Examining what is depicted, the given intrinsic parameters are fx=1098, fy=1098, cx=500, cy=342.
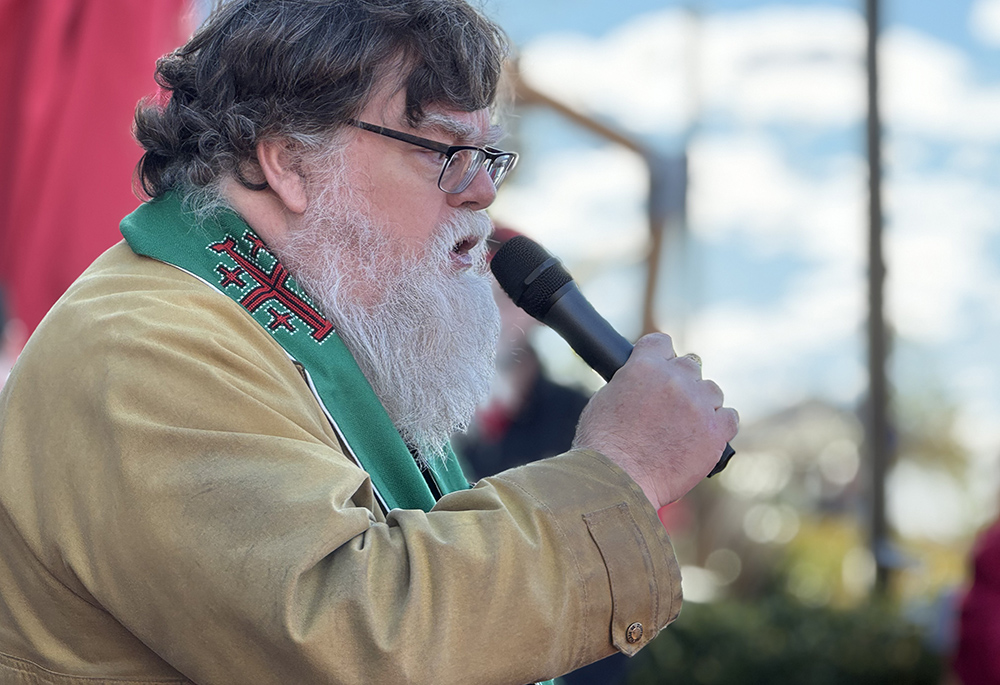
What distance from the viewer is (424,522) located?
1296mm

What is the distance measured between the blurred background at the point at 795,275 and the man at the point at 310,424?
2.85m

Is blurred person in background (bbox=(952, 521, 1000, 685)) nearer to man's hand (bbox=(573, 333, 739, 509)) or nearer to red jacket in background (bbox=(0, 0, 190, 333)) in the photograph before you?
man's hand (bbox=(573, 333, 739, 509))

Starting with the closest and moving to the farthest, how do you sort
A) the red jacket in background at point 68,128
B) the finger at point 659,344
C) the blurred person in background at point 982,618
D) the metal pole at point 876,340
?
1. the finger at point 659,344
2. the red jacket in background at point 68,128
3. the blurred person in background at point 982,618
4. the metal pole at point 876,340

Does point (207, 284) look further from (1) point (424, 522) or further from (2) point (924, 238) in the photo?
(2) point (924, 238)

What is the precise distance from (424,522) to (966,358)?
17.0 ft

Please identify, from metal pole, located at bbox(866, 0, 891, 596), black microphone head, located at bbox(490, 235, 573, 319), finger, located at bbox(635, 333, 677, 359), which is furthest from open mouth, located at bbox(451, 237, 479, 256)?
metal pole, located at bbox(866, 0, 891, 596)

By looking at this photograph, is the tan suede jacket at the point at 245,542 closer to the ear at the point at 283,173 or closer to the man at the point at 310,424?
the man at the point at 310,424

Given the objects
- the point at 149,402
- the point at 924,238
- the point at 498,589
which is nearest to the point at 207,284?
the point at 149,402

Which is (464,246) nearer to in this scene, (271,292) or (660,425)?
(271,292)

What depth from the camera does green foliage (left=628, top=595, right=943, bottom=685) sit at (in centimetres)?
530

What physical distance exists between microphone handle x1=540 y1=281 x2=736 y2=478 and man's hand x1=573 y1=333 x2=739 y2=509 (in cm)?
11

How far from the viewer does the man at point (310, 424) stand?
1242 millimetres

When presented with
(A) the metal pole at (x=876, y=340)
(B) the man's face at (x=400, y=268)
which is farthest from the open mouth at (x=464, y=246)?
(A) the metal pole at (x=876, y=340)

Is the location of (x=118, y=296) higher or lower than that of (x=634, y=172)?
higher
